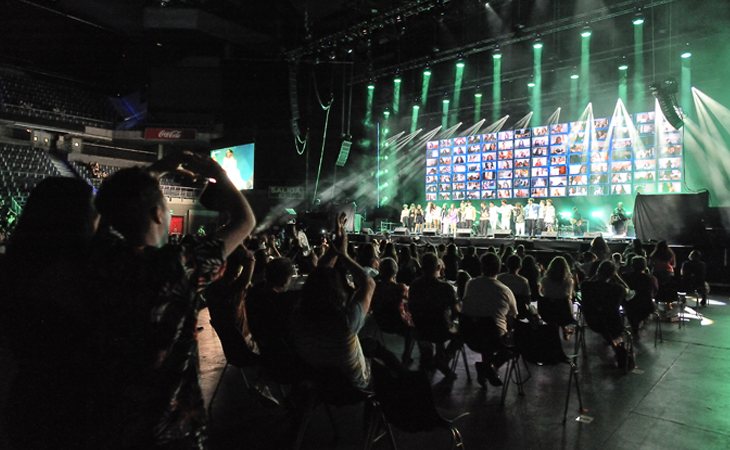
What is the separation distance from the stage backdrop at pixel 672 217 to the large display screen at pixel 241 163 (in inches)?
597

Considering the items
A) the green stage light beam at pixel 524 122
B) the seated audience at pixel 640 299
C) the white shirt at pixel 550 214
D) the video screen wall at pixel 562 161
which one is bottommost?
the seated audience at pixel 640 299

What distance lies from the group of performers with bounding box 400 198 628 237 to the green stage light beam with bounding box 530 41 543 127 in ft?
11.5

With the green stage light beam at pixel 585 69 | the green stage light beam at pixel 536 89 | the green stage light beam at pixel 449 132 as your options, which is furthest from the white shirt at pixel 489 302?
the green stage light beam at pixel 449 132

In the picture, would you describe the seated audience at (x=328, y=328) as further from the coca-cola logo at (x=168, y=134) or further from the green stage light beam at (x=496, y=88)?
the coca-cola logo at (x=168, y=134)

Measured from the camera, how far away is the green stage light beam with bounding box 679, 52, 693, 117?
13.2m

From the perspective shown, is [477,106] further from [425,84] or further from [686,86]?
[686,86]

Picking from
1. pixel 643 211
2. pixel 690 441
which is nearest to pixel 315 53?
pixel 643 211

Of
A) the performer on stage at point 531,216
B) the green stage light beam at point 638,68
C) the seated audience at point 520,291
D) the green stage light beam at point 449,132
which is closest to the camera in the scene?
the seated audience at point 520,291

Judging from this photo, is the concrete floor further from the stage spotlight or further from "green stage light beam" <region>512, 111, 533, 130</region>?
"green stage light beam" <region>512, 111, 533, 130</region>

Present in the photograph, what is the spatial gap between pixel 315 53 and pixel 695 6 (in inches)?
459

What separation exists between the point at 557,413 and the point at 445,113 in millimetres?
16534

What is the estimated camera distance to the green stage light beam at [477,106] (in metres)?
17.2

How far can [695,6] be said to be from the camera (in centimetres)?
1134

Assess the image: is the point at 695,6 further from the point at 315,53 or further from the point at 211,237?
the point at 211,237
